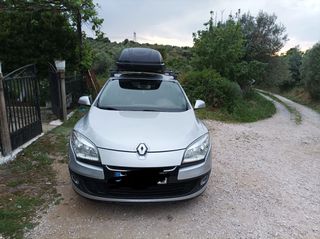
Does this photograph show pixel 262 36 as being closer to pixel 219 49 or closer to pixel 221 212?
pixel 219 49

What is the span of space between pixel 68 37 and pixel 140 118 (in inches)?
315

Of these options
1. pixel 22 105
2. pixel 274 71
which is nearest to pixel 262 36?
pixel 274 71

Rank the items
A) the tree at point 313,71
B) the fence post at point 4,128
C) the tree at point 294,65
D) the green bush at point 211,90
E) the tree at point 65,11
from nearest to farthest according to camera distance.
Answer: the fence post at point 4,128, the tree at point 65,11, the green bush at point 211,90, the tree at point 313,71, the tree at point 294,65

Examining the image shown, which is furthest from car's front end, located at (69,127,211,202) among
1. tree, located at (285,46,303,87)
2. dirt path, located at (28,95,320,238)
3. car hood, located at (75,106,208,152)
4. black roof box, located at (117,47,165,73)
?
tree, located at (285,46,303,87)

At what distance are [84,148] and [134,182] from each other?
2.30 feet

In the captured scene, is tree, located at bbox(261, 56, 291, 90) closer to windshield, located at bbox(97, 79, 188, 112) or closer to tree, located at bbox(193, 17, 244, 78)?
tree, located at bbox(193, 17, 244, 78)

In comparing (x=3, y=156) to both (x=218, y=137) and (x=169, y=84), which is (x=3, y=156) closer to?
(x=169, y=84)

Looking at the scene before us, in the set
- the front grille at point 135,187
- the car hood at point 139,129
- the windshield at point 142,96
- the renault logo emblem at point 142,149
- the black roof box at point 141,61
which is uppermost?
the black roof box at point 141,61

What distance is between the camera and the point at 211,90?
13000mm

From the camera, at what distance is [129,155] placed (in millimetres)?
3428

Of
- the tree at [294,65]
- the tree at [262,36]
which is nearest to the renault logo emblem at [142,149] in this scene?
the tree at [262,36]

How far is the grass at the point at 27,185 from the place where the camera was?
354cm

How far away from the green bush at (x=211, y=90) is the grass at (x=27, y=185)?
24.3ft

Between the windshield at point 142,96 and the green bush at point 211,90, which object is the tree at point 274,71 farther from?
the windshield at point 142,96
